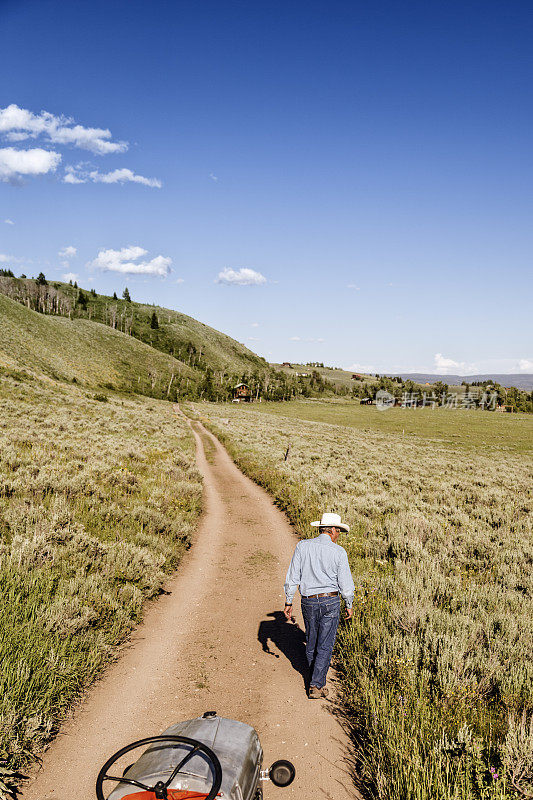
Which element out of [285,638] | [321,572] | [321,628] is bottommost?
[285,638]

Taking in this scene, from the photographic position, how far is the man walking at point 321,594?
5082 millimetres

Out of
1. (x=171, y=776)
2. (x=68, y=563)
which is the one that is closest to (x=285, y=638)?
(x=68, y=563)

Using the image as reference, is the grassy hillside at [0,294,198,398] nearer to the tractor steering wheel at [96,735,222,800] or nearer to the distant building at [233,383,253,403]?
the distant building at [233,383,253,403]

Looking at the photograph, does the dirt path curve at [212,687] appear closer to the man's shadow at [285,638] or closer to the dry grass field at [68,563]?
the man's shadow at [285,638]

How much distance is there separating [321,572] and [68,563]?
484 cm

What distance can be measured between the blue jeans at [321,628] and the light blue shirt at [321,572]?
0.14 meters

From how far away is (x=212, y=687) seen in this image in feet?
17.1

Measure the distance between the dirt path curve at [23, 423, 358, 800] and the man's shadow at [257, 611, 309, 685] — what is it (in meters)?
0.02

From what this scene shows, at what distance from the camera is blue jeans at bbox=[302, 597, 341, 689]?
5.07 metres

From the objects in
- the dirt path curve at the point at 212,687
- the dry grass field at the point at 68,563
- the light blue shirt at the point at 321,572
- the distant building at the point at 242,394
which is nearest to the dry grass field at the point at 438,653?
the dirt path curve at the point at 212,687

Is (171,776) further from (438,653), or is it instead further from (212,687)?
(438,653)

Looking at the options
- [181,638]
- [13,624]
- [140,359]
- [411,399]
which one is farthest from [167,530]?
[411,399]

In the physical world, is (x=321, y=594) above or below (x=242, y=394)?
below

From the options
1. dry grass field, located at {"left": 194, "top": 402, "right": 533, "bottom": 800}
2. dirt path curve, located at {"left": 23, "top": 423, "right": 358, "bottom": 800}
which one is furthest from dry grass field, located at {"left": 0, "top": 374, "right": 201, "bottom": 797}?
dry grass field, located at {"left": 194, "top": 402, "right": 533, "bottom": 800}
